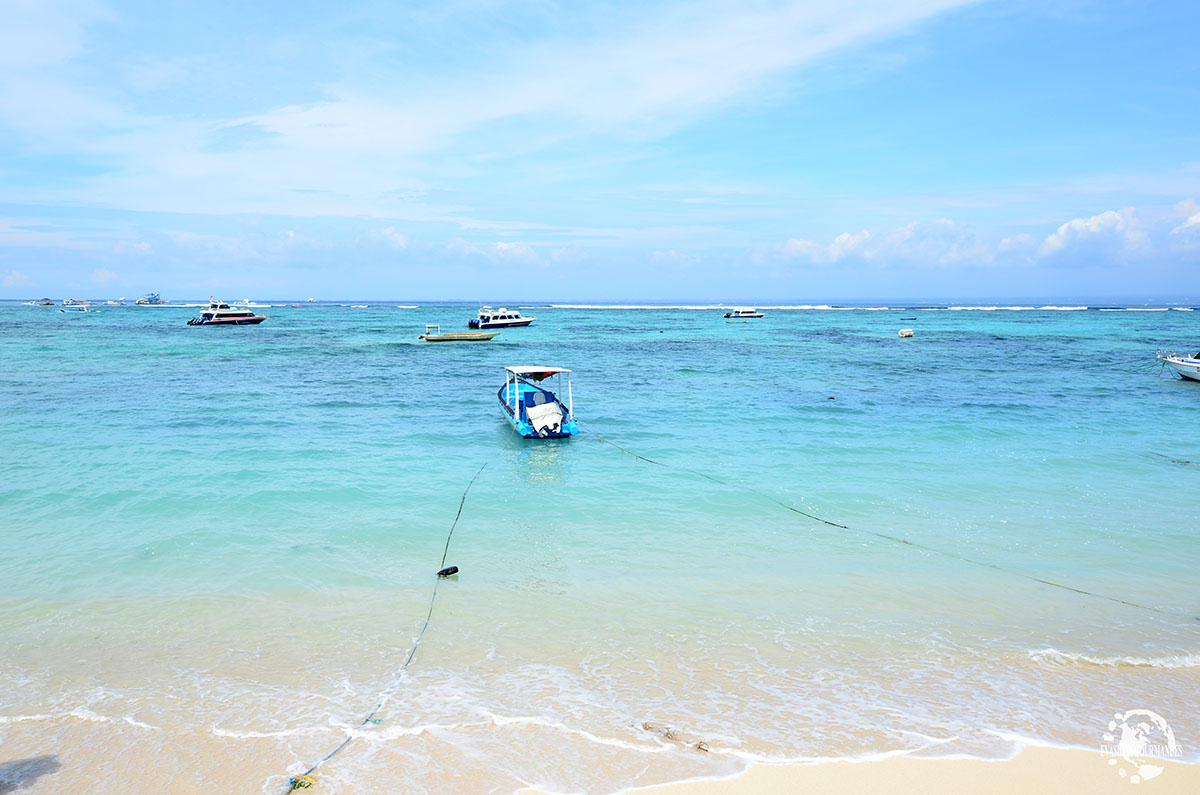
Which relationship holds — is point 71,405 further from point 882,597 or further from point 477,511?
point 882,597

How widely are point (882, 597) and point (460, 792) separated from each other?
667 centimetres

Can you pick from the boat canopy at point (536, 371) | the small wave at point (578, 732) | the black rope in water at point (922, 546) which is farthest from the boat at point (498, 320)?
the small wave at point (578, 732)

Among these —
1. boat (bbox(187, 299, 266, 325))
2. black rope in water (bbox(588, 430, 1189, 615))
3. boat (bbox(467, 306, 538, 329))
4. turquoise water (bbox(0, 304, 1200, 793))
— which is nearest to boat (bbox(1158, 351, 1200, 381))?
turquoise water (bbox(0, 304, 1200, 793))

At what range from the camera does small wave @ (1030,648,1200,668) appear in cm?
820

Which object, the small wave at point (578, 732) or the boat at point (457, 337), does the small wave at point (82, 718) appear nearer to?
the small wave at point (578, 732)

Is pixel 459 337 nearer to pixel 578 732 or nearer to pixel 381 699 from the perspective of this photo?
pixel 381 699

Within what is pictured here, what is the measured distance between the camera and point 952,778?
6.17 meters

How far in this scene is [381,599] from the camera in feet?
33.1

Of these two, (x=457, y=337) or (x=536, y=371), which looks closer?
(x=536, y=371)

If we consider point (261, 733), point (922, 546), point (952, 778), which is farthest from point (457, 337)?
point (952, 778)

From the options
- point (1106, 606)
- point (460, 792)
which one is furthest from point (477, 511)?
point (1106, 606)

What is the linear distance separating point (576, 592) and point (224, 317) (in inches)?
3408

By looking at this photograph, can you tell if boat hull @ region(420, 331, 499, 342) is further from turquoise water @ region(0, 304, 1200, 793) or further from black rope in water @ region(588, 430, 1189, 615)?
black rope in water @ region(588, 430, 1189, 615)

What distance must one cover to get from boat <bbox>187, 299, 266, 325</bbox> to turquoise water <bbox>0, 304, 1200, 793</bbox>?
211 ft
